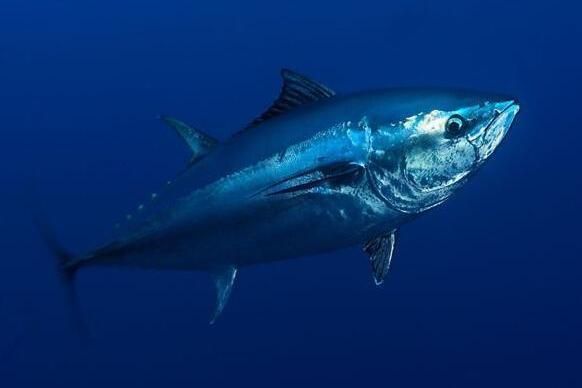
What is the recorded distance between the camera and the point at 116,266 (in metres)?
2.36

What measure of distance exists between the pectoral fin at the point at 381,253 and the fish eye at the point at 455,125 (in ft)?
1.39

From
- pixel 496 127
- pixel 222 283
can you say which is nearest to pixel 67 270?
pixel 222 283

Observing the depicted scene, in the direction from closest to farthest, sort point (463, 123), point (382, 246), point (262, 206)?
point (463, 123) → point (262, 206) → point (382, 246)

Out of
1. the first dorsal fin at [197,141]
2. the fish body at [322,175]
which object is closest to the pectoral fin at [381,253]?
the fish body at [322,175]

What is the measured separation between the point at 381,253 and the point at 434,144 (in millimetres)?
460

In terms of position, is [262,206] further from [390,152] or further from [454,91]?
[454,91]

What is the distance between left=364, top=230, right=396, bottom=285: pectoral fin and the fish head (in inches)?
8.7

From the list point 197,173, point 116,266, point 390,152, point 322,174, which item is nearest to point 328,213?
point 322,174

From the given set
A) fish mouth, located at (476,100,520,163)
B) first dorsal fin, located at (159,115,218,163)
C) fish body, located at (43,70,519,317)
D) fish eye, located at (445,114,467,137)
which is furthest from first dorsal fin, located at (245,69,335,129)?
fish mouth, located at (476,100,520,163)

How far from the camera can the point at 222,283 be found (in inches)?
91.8

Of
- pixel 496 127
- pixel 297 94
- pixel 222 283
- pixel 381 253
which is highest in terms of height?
Answer: pixel 297 94

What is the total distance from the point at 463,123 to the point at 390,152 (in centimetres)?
24

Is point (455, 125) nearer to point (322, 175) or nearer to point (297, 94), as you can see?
point (322, 175)

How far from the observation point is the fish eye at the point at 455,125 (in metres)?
1.88
